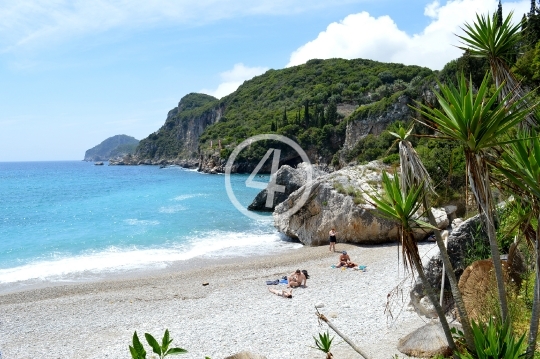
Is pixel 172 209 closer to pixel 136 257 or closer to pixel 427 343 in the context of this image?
pixel 136 257

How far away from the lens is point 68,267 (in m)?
18.8

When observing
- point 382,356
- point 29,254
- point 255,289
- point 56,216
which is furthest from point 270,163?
point 382,356

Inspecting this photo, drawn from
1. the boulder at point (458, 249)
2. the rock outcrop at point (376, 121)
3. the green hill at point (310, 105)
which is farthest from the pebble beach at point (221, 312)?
the rock outcrop at point (376, 121)

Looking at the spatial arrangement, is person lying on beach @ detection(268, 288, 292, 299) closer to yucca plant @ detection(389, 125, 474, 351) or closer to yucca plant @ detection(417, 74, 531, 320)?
yucca plant @ detection(389, 125, 474, 351)

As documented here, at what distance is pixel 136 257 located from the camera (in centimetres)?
2028

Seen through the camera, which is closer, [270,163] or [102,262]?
[102,262]

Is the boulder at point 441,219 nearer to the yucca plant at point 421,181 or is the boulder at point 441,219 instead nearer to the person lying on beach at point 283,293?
the person lying on beach at point 283,293

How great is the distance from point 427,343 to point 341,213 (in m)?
12.0

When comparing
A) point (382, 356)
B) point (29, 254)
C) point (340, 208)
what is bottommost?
point (29, 254)

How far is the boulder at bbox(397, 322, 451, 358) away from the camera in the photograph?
6676 millimetres

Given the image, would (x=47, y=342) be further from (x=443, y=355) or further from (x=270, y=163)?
(x=270, y=163)

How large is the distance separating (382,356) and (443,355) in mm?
1140

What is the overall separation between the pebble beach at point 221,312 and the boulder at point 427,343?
0.34 meters

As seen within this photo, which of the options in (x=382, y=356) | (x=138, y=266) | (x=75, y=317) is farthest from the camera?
(x=138, y=266)
